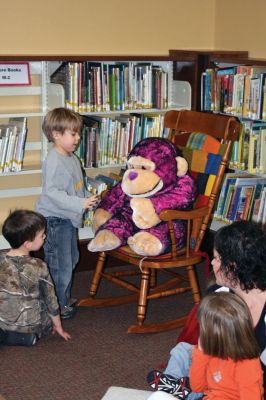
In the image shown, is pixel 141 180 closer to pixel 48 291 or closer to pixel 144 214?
pixel 144 214

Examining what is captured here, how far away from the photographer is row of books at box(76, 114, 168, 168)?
13.9 feet

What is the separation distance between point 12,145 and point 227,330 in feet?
7.24

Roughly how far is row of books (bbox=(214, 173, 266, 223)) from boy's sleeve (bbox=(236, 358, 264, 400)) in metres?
2.07

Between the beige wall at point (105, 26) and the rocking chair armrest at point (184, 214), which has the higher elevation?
the beige wall at point (105, 26)

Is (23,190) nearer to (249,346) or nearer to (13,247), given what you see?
(13,247)

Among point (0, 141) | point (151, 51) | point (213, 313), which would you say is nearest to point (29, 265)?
point (0, 141)

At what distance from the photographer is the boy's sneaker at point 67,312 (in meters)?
3.62

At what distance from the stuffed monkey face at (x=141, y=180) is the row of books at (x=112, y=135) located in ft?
2.50

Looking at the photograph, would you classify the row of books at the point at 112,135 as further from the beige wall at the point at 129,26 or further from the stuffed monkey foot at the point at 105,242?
the stuffed monkey foot at the point at 105,242

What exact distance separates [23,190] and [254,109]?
1.49 metres

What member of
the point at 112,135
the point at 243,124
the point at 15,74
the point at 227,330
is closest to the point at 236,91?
the point at 243,124

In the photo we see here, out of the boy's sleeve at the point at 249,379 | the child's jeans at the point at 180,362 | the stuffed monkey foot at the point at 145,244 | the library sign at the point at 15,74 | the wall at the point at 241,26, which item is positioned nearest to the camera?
the boy's sleeve at the point at 249,379

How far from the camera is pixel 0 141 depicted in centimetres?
393

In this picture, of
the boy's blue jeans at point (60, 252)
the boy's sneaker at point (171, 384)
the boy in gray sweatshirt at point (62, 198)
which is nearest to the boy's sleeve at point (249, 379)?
the boy's sneaker at point (171, 384)
